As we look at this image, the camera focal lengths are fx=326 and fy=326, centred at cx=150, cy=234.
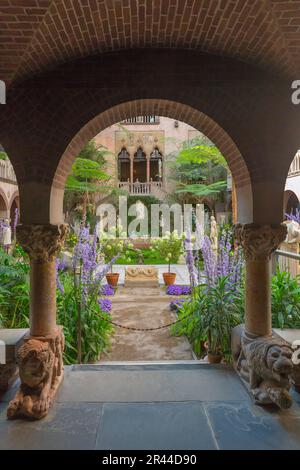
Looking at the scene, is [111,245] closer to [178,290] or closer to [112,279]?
[112,279]

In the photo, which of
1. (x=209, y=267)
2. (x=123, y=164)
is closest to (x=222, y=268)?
(x=209, y=267)

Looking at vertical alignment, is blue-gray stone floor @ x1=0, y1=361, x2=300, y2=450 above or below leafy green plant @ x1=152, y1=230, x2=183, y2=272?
below

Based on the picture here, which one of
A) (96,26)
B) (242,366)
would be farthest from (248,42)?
(242,366)

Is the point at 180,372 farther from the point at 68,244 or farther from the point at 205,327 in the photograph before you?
the point at 68,244

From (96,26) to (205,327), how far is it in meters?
3.28

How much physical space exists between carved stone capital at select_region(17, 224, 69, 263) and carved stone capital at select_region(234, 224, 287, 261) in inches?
70.5

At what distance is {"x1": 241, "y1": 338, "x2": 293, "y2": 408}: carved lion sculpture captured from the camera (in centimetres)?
250

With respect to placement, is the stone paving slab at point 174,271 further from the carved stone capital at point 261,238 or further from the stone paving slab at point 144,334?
the carved stone capital at point 261,238

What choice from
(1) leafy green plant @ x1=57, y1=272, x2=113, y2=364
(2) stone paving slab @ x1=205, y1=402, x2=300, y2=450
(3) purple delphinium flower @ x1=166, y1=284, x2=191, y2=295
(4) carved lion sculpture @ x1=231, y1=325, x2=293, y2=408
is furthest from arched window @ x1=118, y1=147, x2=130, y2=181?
(2) stone paving slab @ x1=205, y1=402, x2=300, y2=450

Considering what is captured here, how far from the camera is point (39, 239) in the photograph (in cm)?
300

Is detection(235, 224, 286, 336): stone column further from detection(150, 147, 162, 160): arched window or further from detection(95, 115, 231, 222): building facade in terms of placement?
detection(150, 147, 162, 160): arched window

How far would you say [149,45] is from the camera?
305cm
